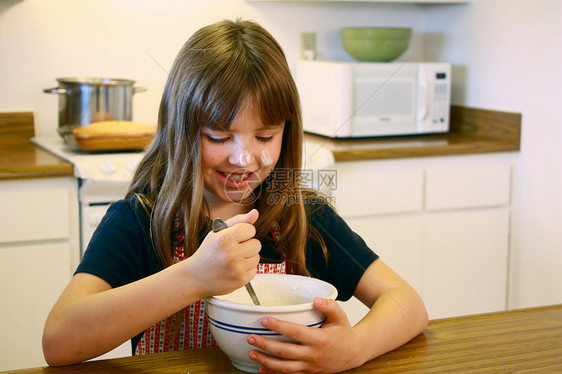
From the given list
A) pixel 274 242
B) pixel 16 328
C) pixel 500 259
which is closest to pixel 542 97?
pixel 500 259

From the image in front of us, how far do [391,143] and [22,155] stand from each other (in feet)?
4.04

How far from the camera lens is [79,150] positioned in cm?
204

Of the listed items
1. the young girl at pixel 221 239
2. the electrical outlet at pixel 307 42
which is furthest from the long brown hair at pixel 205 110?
the electrical outlet at pixel 307 42

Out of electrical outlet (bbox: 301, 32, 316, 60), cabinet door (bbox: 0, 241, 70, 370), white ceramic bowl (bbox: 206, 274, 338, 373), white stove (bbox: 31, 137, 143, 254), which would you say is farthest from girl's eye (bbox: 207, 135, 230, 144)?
electrical outlet (bbox: 301, 32, 316, 60)

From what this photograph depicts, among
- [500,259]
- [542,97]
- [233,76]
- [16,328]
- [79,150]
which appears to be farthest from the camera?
[500,259]

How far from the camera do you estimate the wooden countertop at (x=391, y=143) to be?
6.42ft

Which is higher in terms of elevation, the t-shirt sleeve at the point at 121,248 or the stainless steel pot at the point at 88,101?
the stainless steel pot at the point at 88,101

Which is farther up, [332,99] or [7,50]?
[7,50]

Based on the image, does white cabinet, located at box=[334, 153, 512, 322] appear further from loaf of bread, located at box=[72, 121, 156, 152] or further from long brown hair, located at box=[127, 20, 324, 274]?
long brown hair, located at box=[127, 20, 324, 274]

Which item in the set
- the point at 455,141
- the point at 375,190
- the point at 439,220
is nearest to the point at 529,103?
the point at 455,141

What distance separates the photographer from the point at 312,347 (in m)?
0.76

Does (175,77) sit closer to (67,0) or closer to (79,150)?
(79,150)

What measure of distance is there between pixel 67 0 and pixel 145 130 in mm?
656

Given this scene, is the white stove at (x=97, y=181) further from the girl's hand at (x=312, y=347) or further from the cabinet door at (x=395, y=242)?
the girl's hand at (x=312, y=347)
